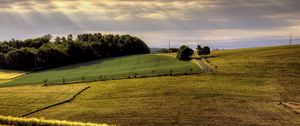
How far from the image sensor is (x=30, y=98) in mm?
69625

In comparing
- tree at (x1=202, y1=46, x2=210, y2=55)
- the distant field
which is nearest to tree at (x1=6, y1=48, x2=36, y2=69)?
the distant field

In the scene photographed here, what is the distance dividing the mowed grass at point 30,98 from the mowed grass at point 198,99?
3181 millimetres

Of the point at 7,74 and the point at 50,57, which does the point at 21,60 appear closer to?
the point at 50,57

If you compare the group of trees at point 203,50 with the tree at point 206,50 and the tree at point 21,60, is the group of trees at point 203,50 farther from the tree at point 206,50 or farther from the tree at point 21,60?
the tree at point 21,60

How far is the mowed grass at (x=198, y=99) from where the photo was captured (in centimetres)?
5112

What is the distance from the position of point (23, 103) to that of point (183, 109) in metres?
25.0

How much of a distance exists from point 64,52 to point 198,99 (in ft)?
338

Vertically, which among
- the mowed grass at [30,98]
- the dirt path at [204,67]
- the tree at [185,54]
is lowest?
the mowed grass at [30,98]

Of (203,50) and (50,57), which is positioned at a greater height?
(203,50)

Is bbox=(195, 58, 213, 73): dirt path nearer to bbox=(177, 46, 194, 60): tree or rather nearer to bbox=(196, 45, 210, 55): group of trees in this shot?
bbox=(177, 46, 194, 60): tree

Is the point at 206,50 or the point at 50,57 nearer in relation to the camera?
the point at 206,50

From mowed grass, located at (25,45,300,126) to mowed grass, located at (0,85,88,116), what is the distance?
318 cm

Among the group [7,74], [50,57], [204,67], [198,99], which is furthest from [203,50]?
[198,99]

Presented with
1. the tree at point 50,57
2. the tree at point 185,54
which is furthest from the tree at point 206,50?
the tree at point 50,57
